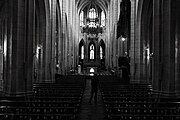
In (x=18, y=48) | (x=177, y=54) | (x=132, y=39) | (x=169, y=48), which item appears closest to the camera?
(x=177, y=54)

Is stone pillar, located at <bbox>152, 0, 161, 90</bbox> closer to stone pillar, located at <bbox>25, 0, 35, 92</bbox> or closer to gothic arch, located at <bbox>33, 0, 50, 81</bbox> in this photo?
stone pillar, located at <bbox>25, 0, 35, 92</bbox>

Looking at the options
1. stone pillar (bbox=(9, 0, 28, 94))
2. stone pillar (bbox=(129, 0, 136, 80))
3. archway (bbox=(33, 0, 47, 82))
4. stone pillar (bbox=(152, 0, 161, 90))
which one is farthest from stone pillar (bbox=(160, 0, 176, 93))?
archway (bbox=(33, 0, 47, 82))

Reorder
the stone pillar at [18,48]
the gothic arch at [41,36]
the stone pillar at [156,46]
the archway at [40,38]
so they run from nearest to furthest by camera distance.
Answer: the stone pillar at [18,48]
the stone pillar at [156,46]
the archway at [40,38]
the gothic arch at [41,36]

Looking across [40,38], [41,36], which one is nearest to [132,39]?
[41,36]

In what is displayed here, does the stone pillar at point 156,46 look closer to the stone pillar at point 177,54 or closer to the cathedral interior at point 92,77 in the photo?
the cathedral interior at point 92,77

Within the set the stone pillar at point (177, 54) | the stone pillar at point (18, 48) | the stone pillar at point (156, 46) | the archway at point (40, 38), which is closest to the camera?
the stone pillar at point (177, 54)

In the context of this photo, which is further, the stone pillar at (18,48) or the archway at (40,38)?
the archway at (40,38)

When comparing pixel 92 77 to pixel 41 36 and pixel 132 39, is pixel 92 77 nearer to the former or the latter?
pixel 41 36

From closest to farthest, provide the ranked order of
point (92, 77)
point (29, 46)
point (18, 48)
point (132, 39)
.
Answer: point (18, 48)
point (29, 46)
point (92, 77)
point (132, 39)

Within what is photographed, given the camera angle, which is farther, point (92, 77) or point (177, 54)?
point (92, 77)

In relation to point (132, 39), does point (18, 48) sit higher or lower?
lower

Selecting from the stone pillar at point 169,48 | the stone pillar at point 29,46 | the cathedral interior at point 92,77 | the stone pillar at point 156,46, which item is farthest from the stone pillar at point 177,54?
the stone pillar at point 29,46

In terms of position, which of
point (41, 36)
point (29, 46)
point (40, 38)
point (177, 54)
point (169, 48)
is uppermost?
point (41, 36)

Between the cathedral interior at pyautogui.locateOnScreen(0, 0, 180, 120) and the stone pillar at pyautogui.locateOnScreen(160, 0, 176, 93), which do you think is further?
the stone pillar at pyautogui.locateOnScreen(160, 0, 176, 93)
